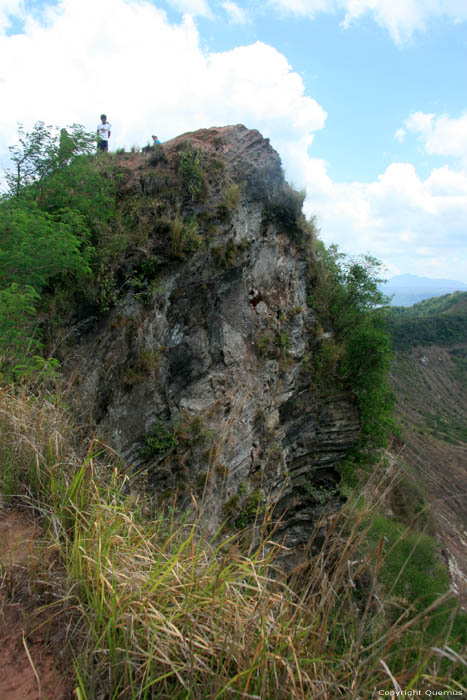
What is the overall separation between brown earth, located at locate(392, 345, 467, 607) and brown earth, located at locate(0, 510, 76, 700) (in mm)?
18462

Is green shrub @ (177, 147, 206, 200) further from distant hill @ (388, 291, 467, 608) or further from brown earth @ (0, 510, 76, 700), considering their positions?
distant hill @ (388, 291, 467, 608)

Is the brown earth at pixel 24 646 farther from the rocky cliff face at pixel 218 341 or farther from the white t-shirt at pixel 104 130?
the white t-shirt at pixel 104 130

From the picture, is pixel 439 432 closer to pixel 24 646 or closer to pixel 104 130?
pixel 104 130

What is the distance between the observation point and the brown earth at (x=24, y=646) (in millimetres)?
1503

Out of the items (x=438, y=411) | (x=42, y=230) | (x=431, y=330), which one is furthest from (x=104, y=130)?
(x=431, y=330)

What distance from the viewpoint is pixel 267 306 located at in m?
10.3

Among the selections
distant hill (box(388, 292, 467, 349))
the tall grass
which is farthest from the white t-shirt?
distant hill (box(388, 292, 467, 349))

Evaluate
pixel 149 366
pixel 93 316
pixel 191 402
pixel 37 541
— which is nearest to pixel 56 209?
pixel 93 316

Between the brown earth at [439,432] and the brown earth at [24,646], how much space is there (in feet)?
60.6

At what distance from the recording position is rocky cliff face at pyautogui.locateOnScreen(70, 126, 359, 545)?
306 inches

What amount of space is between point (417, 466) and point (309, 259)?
1261 inches

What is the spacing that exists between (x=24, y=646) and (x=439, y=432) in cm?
5128

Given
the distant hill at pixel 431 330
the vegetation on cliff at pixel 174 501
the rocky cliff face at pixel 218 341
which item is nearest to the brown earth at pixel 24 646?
the vegetation on cliff at pixel 174 501

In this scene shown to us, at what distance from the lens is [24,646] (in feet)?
Answer: 5.34
